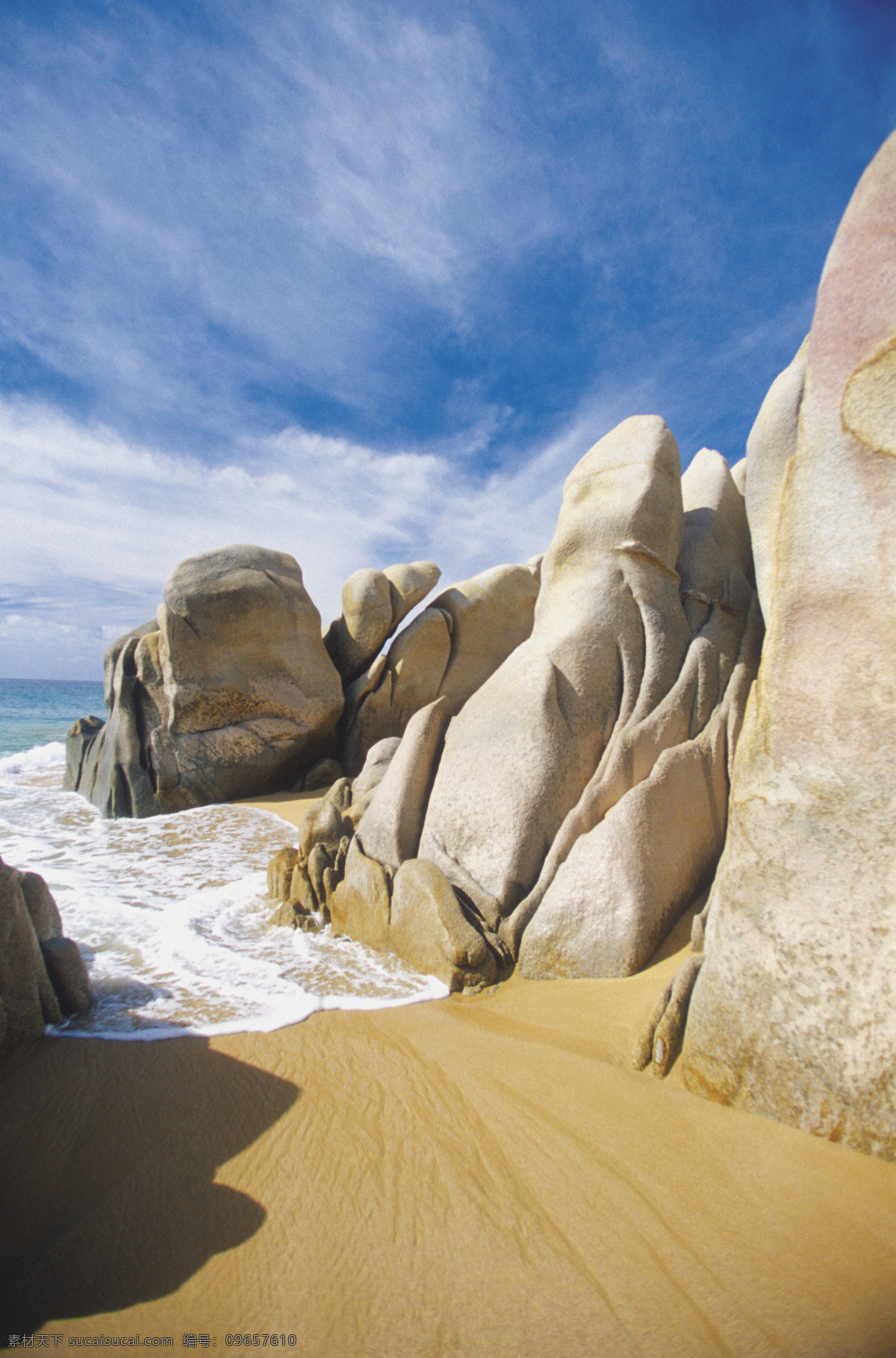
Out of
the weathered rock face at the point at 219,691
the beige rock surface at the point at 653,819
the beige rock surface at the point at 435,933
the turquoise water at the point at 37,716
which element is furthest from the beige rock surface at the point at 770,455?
the turquoise water at the point at 37,716

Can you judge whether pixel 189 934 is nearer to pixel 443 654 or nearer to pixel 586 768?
pixel 586 768

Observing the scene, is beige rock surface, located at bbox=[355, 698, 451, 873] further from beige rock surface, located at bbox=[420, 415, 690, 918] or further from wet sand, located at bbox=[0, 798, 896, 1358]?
wet sand, located at bbox=[0, 798, 896, 1358]

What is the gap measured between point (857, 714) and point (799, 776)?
30 cm

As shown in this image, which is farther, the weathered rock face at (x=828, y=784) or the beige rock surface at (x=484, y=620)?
the beige rock surface at (x=484, y=620)

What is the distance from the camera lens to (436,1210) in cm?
188

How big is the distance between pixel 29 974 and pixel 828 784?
11.7 feet

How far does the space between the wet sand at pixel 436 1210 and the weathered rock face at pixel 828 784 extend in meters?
0.21

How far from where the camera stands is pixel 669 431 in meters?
5.15

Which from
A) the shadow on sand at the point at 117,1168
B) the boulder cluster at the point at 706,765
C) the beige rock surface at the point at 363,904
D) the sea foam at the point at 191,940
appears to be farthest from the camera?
the beige rock surface at the point at 363,904

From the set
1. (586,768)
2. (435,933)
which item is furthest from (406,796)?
(586,768)

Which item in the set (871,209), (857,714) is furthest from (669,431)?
(857,714)

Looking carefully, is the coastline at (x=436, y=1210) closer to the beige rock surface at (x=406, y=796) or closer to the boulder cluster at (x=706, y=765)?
the boulder cluster at (x=706, y=765)

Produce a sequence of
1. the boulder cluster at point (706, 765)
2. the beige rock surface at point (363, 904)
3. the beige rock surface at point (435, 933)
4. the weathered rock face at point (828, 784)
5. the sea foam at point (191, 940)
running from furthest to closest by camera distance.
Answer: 1. the beige rock surface at point (363, 904)
2. the beige rock surface at point (435, 933)
3. the sea foam at point (191, 940)
4. the boulder cluster at point (706, 765)
5. the weathered rock face at point (828, 784)

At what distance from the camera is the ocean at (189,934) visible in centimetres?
331
